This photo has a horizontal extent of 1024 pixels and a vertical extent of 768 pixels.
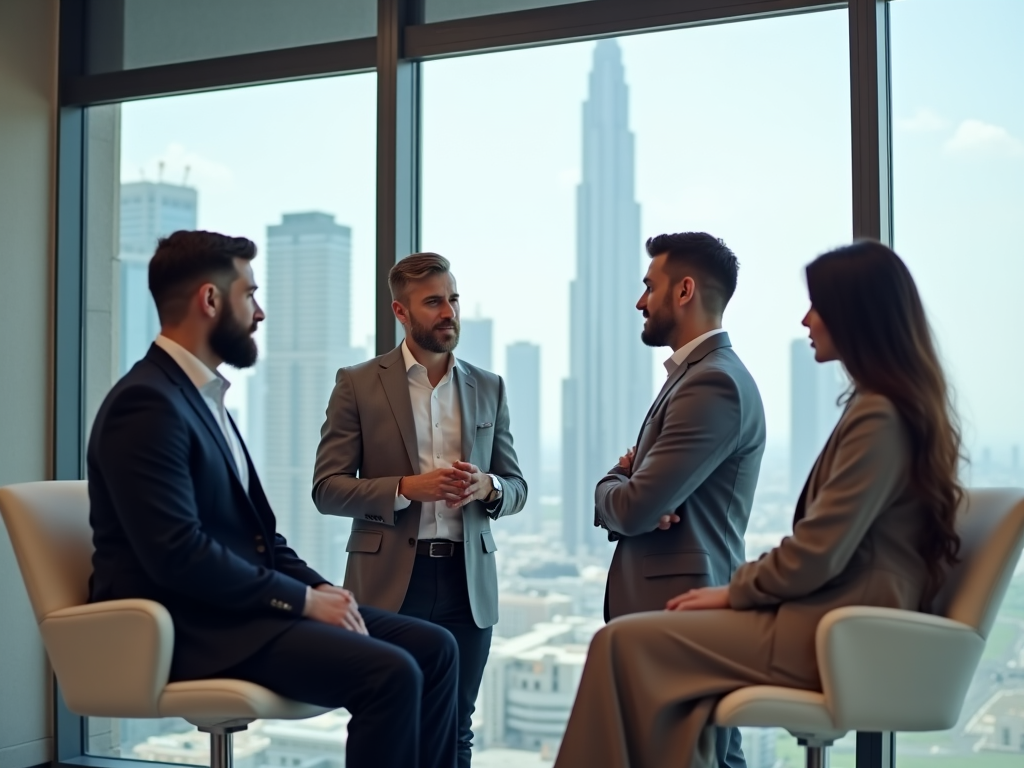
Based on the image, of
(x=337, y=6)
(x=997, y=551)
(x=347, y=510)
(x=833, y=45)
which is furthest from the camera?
(x=337, y=6)

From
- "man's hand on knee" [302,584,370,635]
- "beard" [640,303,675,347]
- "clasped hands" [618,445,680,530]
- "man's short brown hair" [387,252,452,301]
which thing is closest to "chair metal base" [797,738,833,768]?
"clasped hands" [618,445,680,530]

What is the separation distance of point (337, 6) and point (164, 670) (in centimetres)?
278

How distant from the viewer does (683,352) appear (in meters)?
3.25

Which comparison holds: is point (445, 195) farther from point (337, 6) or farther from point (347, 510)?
point (347, 510)

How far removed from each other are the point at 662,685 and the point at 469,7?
2665 millimetres

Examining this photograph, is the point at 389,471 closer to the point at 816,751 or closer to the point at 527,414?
the point at 527,414

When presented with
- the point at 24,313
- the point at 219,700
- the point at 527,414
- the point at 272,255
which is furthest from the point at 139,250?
the point at 219,700

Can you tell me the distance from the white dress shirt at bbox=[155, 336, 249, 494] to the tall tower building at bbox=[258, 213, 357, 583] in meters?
1.43

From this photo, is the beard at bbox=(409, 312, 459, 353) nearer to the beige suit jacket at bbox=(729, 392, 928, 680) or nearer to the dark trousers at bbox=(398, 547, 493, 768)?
the dark trousers at bbox=(398, 547, 493, 768)

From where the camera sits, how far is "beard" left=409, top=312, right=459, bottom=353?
11.6ft

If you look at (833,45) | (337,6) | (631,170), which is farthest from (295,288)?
(833,45)

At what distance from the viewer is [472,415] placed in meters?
3.56

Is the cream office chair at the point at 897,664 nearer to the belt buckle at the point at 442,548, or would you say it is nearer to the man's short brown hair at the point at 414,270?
the belt buckle at the point at 442,548

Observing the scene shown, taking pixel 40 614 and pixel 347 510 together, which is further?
pixel 347 510
